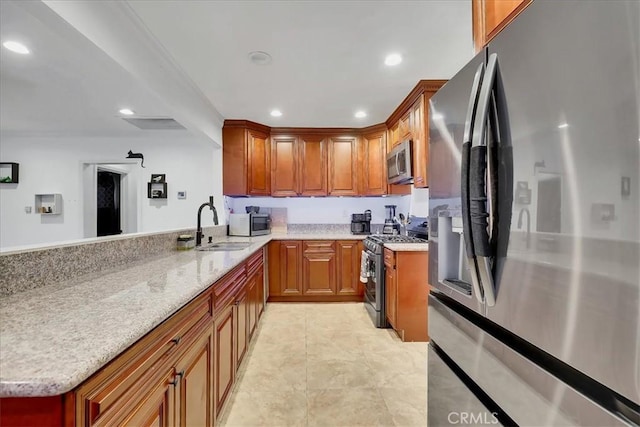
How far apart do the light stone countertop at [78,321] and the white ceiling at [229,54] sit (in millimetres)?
1195

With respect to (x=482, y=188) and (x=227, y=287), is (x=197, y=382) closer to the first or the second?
(x=227, y=287)

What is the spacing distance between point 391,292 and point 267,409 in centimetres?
150

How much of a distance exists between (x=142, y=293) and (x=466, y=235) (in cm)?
112

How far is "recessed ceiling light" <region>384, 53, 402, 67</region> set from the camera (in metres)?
2.26

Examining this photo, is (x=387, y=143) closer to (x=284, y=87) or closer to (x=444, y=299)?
(x=284, y=87)

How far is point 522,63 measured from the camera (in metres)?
0.68

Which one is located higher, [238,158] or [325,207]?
[238,158]

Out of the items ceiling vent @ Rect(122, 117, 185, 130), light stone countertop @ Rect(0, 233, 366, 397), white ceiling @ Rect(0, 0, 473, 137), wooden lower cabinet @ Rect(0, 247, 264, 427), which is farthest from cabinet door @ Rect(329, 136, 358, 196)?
light stone countertop @ Rect(0, 233, 366, 397)

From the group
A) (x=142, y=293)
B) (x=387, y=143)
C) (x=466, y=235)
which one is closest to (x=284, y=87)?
(x=387, y=143)

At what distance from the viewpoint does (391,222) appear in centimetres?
402

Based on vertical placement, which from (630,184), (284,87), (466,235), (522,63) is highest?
(284,87)

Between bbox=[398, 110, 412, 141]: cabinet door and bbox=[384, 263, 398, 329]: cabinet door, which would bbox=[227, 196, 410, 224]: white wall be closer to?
bbox=[398, 110, 412, 141]: cabinet door

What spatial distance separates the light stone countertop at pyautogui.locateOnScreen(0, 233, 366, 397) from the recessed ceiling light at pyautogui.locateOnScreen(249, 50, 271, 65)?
167 cm

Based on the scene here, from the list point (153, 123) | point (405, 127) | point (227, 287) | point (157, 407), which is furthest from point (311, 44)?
point (153, 123)
